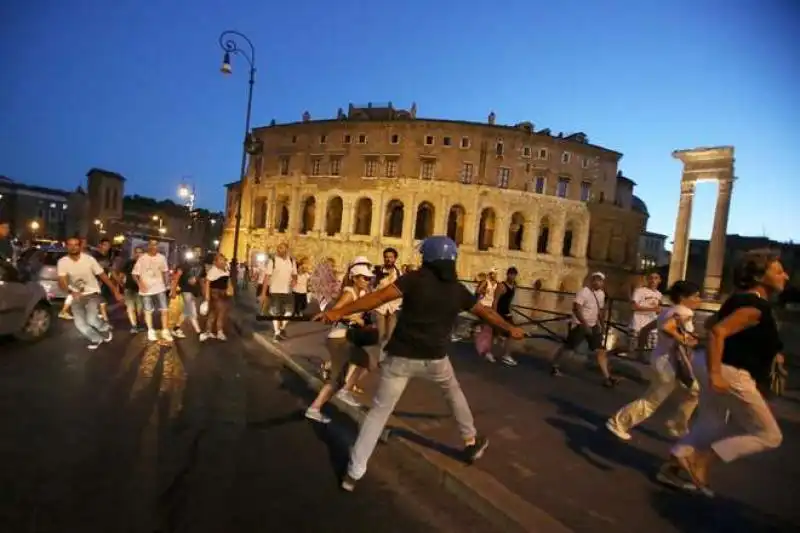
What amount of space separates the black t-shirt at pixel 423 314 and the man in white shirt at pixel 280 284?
7329mm

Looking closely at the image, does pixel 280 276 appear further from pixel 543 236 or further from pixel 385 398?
pixel 543 236

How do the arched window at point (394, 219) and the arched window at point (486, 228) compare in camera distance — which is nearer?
the arched window at point (394, 219)

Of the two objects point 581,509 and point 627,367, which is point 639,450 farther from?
point 627,367

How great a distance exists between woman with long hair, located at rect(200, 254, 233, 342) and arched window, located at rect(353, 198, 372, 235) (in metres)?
42.4

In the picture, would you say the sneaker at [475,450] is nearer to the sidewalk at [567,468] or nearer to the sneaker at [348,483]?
the sidewalk at [567,468]

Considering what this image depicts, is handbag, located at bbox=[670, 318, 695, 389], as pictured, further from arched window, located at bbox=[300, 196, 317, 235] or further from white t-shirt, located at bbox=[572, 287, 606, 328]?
arched window, located at bbox=[300, 196, 317, 235]

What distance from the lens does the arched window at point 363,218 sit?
53469 millimetres

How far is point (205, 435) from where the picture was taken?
4.88m

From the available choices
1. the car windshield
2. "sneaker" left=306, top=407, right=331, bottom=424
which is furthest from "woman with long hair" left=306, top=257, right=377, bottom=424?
the car windshield

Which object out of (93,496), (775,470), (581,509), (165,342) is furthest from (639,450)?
(165,342)

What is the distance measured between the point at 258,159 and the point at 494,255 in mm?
28708

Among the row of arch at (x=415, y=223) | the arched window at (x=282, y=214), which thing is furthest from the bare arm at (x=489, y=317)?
the arched window at (x=282, y=214)

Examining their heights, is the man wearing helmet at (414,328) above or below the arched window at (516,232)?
below

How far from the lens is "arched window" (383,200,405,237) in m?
50.7
